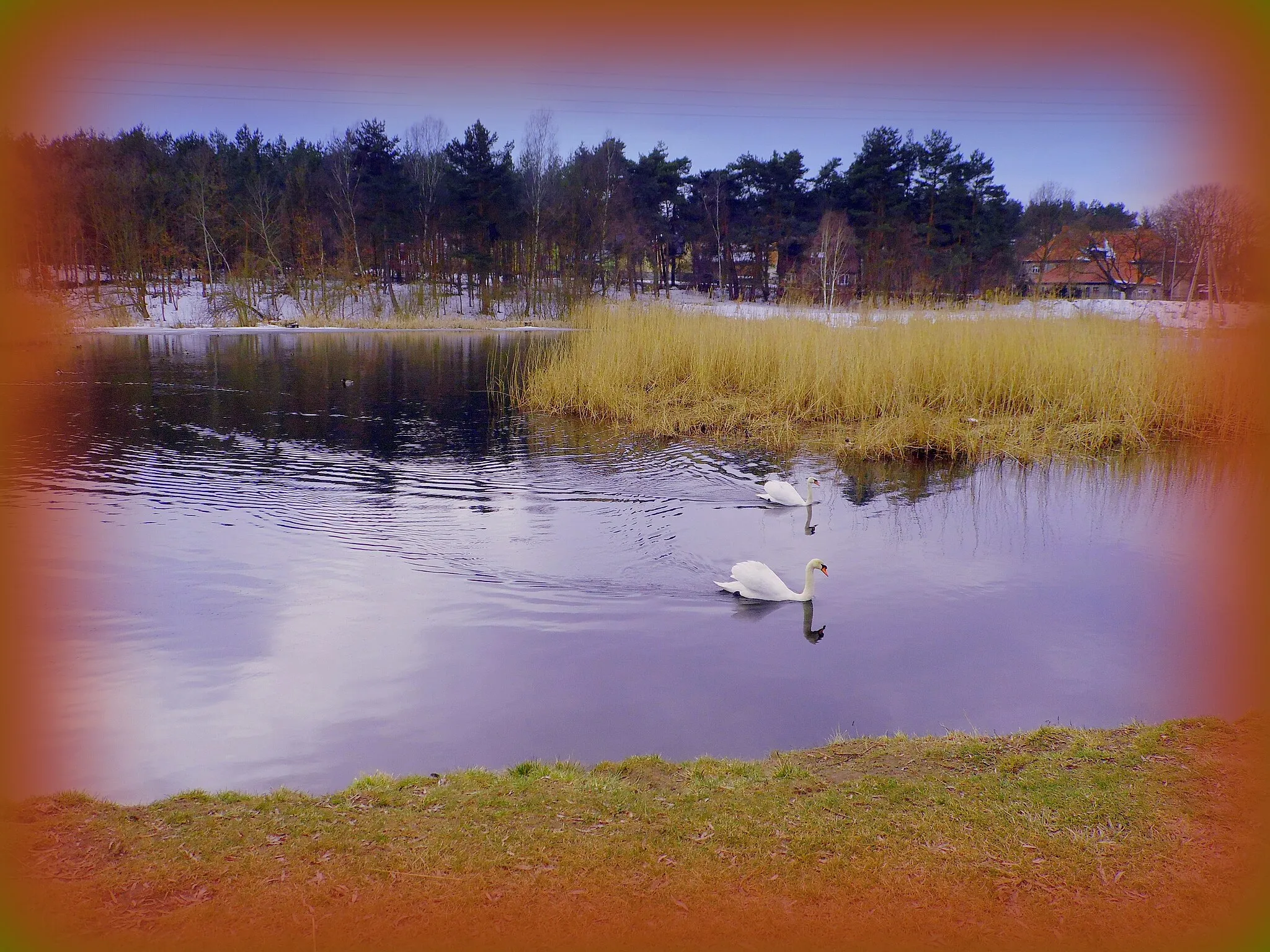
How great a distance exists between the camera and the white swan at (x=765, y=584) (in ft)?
23.6

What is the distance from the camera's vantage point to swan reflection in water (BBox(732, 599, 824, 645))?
674 centimetres

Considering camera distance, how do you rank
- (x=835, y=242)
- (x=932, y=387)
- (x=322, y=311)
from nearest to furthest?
1. (x=932, y=387)
2. (x=835, y=242)
3. (x=322, y=311)

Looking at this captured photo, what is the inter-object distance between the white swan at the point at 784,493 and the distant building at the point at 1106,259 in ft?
77.6

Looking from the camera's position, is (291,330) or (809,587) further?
(291,330)

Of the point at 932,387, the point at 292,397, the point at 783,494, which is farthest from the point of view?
the point at 292,397

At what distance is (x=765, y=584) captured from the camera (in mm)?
7184

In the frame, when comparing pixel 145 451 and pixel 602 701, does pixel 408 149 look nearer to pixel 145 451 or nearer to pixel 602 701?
pixel 145 451

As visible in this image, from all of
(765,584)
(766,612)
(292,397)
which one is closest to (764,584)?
(765,584)

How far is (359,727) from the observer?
5.09 m

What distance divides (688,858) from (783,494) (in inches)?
280

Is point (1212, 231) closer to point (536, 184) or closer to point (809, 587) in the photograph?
point (809, 587)

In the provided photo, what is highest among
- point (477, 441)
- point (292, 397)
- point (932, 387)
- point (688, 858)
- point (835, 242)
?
point (835, 242)

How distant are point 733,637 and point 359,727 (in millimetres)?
2851

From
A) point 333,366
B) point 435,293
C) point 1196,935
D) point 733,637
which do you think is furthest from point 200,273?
point 1196,935
